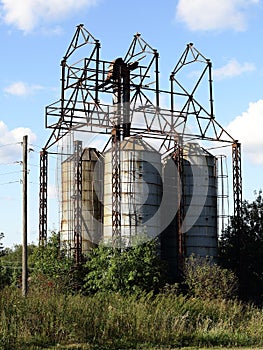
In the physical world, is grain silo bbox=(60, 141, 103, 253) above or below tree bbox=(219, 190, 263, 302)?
above

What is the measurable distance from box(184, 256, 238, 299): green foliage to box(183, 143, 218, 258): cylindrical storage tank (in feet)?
10.6

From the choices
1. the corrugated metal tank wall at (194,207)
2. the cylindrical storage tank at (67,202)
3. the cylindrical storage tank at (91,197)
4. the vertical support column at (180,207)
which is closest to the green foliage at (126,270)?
the vertical support column at (180,207)

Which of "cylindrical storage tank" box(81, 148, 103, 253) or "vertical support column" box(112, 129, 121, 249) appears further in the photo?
"cylindrical storage tank" box(81, 148, 103, 253)

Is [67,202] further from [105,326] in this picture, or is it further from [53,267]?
[105,326]

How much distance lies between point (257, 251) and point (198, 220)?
196 inches

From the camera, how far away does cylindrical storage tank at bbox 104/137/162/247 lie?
131 feet

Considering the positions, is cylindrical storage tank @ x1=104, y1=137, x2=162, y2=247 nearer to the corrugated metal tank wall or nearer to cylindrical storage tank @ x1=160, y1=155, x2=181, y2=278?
cylindrical storage tank @ x1=160, y1=155, x2=181, y2=278

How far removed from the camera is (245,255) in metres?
45.2

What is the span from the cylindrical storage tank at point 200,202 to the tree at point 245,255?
1.68 m

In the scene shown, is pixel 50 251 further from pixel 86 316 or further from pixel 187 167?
pixel 86 316

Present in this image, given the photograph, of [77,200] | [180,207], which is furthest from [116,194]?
[180,207]

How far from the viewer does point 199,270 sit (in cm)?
3934

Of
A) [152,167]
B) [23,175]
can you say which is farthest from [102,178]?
[23,175]

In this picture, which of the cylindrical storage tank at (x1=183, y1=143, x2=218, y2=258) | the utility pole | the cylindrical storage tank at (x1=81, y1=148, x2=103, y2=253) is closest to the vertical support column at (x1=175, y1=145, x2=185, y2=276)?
the cylindrical storage tank at (x1=183, y1=143, x2=218, y2=258)
